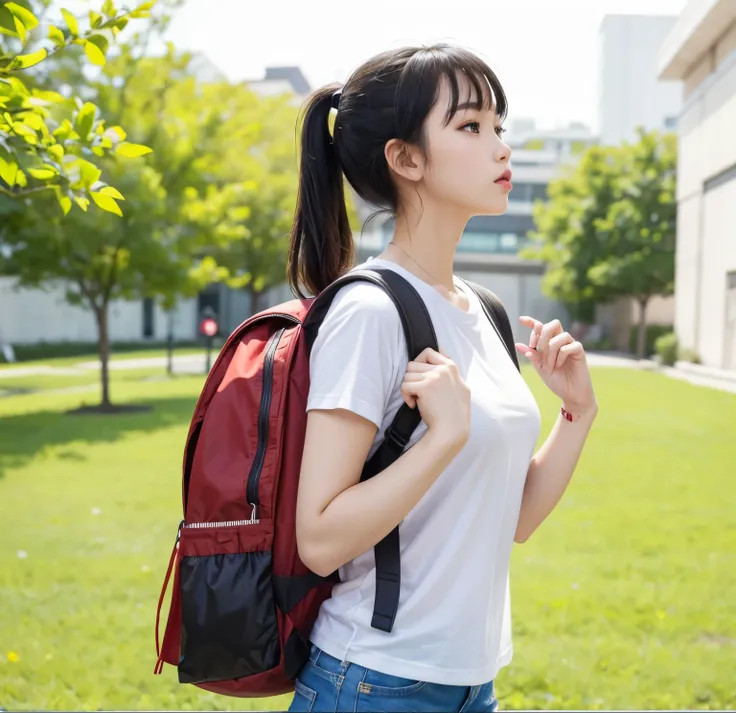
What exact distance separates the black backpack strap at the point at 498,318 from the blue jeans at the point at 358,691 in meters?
0.56

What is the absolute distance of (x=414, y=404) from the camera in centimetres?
125

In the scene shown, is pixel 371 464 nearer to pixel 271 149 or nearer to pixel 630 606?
pixel 630 606

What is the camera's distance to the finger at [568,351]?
1.54 meters

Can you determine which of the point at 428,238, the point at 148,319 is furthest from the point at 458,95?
the point at 148,319

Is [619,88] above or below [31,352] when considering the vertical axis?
above

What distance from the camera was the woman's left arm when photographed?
155 cm

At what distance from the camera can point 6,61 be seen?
1771 millimetres

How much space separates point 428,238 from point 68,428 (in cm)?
1181

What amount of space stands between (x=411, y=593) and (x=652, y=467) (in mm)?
8870

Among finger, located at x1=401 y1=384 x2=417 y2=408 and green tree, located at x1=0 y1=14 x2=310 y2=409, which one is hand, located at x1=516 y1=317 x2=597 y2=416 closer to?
finger, located at x1=401 y1=384 x2=417 y2=408

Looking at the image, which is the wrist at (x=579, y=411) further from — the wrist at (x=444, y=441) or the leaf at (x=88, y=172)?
the leaf at (x=88, y=172)

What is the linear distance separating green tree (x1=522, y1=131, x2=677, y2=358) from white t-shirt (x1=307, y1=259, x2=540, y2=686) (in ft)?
103

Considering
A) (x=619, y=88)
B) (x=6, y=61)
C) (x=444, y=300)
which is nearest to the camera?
(x=444, y=300)

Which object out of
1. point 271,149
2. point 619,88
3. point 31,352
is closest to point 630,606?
point 271,149
